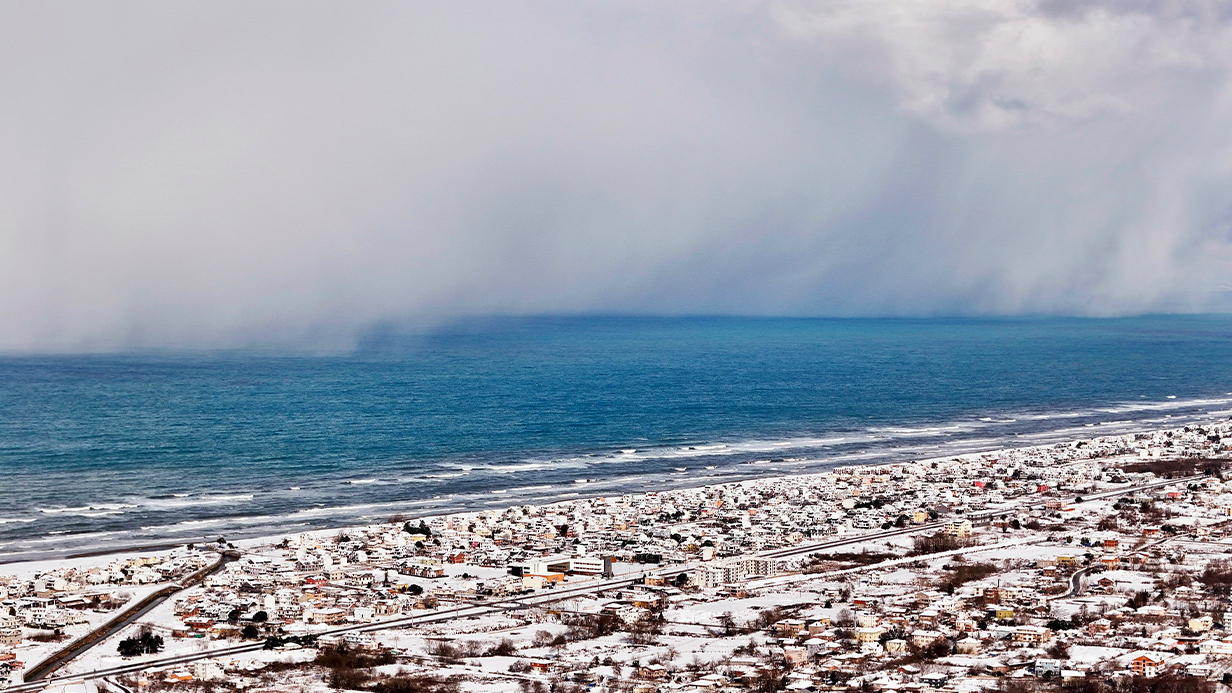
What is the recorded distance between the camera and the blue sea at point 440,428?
63.3m

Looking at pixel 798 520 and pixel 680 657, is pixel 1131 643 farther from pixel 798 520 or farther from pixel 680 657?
pixel 798 520

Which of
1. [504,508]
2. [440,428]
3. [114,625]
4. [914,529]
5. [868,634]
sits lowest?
[914,529]

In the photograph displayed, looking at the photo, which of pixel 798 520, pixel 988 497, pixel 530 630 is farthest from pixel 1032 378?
pixel 530 630

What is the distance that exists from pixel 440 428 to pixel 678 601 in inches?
2128

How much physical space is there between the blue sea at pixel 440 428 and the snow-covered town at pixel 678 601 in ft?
24.3

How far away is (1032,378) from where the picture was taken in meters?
149

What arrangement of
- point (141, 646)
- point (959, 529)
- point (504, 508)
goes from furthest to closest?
point (504, 508)
point (959, 529)
point (141, 646)

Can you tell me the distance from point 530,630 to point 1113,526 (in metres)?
30.6

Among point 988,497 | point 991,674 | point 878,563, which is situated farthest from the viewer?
point 988,497

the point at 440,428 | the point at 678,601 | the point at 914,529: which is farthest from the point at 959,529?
the point at 440,428

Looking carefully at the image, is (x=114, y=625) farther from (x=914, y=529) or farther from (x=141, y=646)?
(x=914, y=529)

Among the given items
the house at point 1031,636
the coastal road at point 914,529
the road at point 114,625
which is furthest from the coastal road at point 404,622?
the house at point 1031,636

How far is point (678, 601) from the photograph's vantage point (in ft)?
144

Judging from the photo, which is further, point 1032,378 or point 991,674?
point 1032,378
